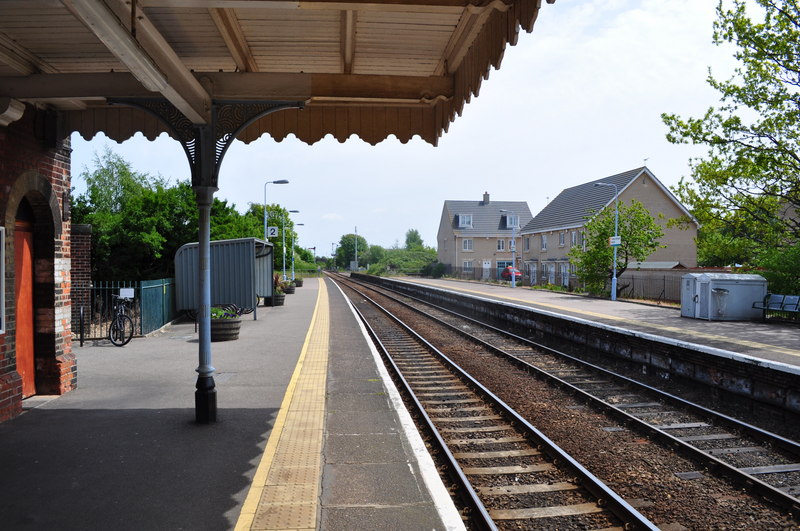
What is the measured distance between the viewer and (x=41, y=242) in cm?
731

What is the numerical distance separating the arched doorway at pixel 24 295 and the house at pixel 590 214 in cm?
3511

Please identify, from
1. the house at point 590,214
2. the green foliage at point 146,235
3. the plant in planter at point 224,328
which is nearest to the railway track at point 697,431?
the plant in planter at point 224,328

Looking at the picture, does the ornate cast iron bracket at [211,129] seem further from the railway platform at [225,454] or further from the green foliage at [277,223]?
the green foliage at [277,223]

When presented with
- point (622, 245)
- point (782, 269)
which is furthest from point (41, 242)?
point (622, 245)

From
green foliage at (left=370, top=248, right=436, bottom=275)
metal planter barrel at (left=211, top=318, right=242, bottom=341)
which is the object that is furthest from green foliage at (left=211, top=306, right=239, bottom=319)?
green foliage at (left=370, top=248, right=436, bottom=275)

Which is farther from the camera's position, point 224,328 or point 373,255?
point 373,255

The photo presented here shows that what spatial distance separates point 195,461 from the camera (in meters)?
5.09

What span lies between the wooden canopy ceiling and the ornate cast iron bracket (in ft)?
0.38

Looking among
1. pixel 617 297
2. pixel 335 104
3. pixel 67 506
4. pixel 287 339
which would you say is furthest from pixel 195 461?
pixel 617 297

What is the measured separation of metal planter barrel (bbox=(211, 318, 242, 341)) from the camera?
1310 cm

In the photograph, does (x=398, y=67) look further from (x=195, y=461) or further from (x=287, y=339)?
(x=287, y=339)

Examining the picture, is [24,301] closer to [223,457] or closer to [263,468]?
[223,457]

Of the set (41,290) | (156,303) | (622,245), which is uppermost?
(622,245)

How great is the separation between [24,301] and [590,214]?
41876 millimetres
